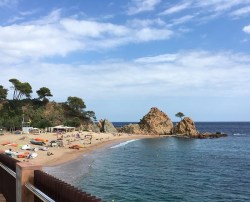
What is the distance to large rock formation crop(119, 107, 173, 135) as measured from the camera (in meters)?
155

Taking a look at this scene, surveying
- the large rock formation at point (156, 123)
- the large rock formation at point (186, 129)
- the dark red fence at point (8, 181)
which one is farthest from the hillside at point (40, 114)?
the dark red fence at point (8, 181)

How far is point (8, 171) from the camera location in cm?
894

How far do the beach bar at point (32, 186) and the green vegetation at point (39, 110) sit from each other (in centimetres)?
9703

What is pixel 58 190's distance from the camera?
223 inches

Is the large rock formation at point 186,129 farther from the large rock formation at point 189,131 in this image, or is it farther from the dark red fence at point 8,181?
the dark red fence at point 8,181

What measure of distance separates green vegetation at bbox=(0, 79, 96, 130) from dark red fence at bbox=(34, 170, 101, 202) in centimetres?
10020

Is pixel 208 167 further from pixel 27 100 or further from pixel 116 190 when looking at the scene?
pixel 27 100

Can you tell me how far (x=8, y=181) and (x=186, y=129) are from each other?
5605 inches

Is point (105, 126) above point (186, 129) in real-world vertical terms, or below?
above

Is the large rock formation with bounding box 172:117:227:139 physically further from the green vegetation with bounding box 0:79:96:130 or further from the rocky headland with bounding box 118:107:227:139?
the green vegetation with bounding box 0:79:96:130

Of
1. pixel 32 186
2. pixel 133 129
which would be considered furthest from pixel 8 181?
pixel 133 129

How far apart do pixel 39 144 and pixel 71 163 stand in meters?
18.5

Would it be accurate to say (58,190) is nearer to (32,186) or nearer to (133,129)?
(32,186)

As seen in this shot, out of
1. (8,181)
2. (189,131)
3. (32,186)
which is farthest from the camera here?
(189,131)
